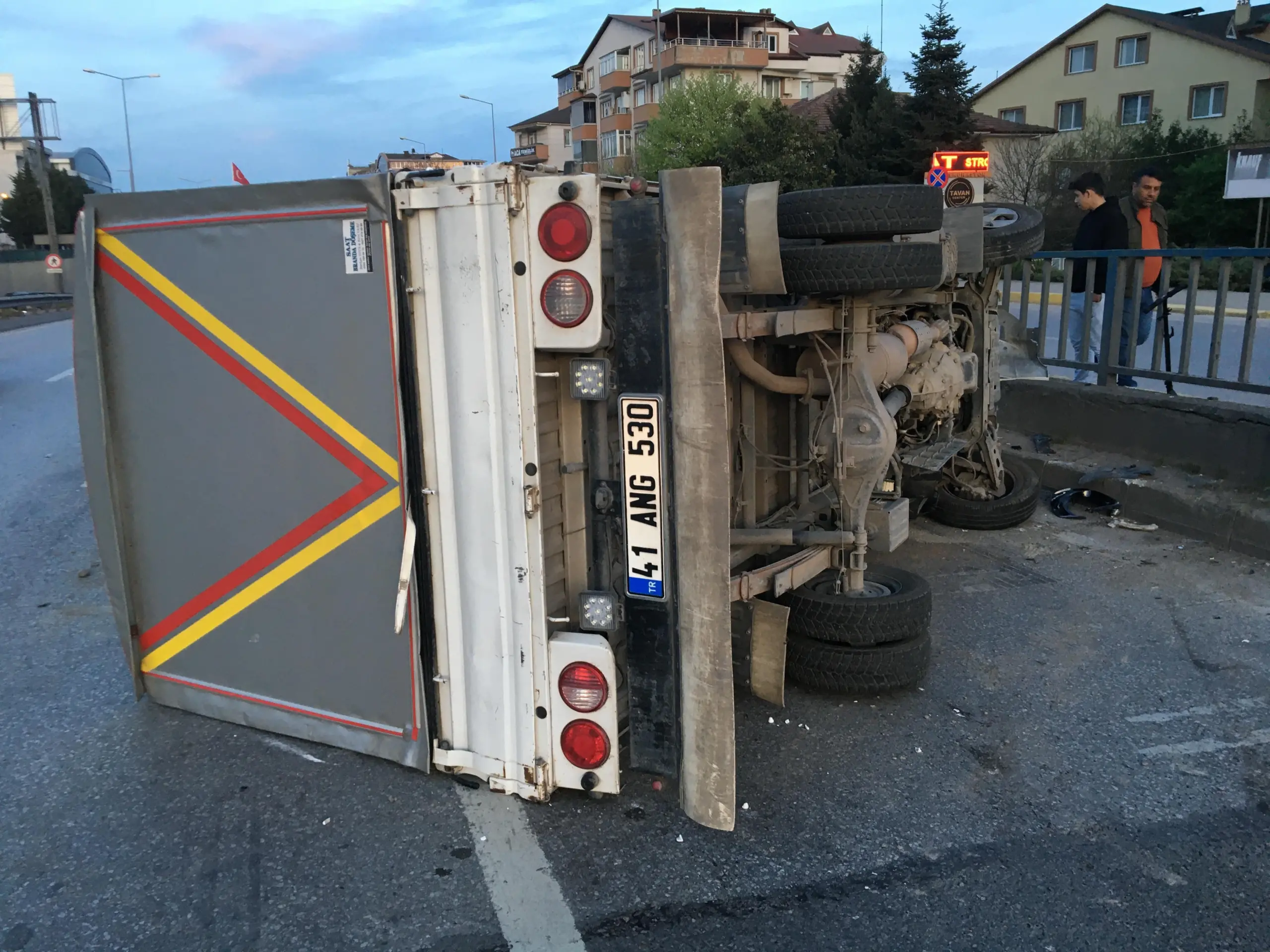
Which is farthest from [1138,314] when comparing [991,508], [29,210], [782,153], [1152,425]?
[29,210]

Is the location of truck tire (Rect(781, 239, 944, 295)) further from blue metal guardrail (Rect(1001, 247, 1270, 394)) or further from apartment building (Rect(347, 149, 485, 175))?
blue metal guardrail (Rect(1001, 247, 1270, 394))

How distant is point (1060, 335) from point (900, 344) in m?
4.39

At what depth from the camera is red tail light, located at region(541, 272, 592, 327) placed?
114 inches

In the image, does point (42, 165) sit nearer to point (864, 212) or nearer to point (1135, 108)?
point (864, 212)

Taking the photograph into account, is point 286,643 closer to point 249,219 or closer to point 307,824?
point 307,824

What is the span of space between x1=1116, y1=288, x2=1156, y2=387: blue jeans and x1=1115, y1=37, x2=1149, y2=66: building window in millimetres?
56025

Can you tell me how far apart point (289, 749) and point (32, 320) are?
28006 mm

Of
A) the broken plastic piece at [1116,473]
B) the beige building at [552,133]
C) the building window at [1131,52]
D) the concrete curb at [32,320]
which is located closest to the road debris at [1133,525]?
the broken plastic piece at [1116,473]

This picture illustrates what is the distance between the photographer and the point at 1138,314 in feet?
24.4

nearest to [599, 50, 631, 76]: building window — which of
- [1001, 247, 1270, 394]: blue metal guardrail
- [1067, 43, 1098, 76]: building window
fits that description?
[1067, 43, 1098, 76]: building window

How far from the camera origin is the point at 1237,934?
2.67 metres

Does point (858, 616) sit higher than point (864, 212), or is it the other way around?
point (864, 212)

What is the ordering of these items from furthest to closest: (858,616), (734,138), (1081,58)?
(1081,58) < (734,138) < (858,616)

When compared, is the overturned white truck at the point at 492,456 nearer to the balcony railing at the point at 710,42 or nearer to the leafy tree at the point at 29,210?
the leafy tree at the point at 29,210
